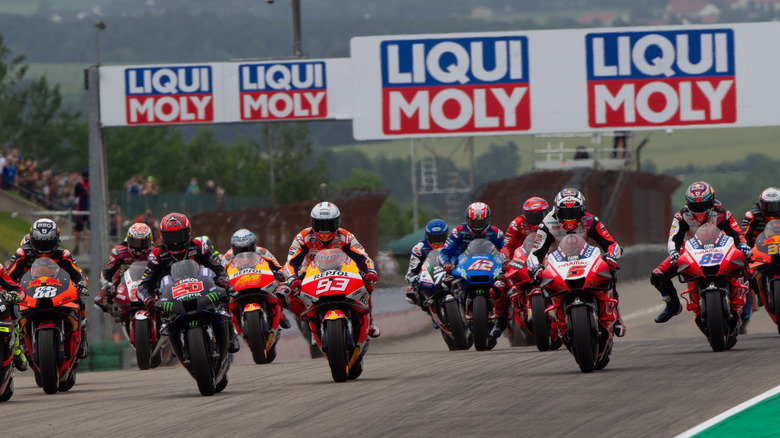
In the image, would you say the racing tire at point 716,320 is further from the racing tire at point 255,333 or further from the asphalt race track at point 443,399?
the racing tire at point 255,333

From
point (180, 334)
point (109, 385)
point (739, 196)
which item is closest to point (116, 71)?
point (109, 385)

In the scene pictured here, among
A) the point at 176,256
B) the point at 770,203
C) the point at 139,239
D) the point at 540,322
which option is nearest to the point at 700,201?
the point at 770,203

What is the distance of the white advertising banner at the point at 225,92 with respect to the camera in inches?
1019

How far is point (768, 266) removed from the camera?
47.5 ft

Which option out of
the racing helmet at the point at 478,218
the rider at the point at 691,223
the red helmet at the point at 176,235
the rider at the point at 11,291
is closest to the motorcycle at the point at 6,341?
the rider at the point at 11,291

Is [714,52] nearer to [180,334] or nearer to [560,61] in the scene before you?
[560,61]

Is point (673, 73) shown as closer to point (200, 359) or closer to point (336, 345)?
point (336, 345)

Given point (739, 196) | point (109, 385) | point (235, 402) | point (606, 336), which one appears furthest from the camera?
point (739, 196)

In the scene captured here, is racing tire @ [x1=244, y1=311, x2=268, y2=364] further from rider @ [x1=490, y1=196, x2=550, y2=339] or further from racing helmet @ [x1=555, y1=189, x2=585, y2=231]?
racing helmet @ [x1=555, y1=189, x2=585, y2=231]

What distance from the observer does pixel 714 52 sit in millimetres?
25391

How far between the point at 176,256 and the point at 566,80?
1491cm

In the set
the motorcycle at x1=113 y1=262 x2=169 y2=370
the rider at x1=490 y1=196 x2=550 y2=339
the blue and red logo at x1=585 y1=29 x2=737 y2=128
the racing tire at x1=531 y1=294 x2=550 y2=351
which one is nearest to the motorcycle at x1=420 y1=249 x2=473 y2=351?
the rider at x1=490 y1=196 x2=550 y2=339

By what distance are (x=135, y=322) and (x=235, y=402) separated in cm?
616

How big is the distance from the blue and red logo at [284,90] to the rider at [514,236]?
383 inches
